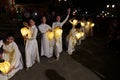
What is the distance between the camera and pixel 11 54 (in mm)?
8141

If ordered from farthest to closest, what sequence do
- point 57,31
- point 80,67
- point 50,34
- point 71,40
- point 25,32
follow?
point 71,40, point 57,31, point 50,34, point 80,67, point 25,32

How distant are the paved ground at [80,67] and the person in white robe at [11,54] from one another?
0.25 m

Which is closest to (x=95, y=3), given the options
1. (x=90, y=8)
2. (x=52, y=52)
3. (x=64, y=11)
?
(x=90, y=8)

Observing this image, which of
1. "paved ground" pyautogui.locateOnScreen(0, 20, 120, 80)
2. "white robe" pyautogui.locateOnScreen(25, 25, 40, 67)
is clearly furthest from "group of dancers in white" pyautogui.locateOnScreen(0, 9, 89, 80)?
"paved ground" pyautogui.locateOnScreen(0, 20, 120, 80)

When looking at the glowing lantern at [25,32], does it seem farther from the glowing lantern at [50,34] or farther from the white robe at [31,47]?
the glowing lantern at [50,34]

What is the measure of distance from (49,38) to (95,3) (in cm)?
1195

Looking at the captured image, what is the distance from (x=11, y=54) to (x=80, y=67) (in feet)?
9.50

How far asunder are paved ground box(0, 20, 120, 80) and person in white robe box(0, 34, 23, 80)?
245 mm

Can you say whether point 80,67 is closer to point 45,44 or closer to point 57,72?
point 57,72

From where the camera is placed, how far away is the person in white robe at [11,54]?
25.5ft

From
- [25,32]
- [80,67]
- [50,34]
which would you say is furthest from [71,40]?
[25,32]

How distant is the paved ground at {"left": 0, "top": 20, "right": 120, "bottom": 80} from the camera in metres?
8.10

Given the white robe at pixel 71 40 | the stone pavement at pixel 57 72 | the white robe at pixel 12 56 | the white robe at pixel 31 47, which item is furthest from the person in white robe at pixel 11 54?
the white robe at pixel 71 40

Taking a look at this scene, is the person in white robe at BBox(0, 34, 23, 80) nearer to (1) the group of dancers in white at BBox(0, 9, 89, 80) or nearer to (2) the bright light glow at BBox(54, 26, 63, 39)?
(1) the group of dancers in white at BBox(0, 9, 89, 80)
